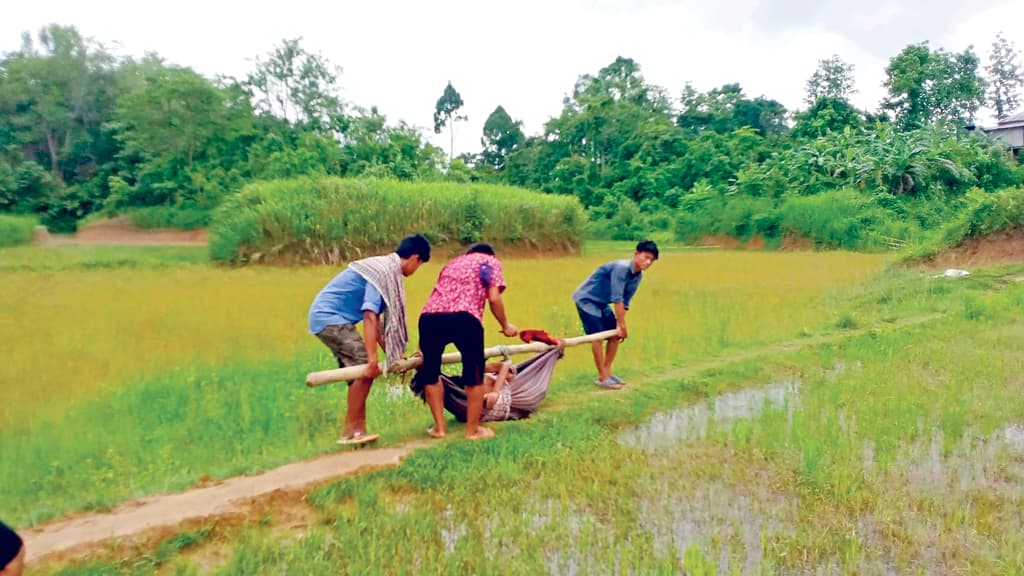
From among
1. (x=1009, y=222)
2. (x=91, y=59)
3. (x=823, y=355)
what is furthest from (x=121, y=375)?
(x=91, y=59)

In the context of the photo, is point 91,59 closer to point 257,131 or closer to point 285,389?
point 257,131

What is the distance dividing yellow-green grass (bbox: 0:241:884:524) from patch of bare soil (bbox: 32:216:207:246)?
10481 mm

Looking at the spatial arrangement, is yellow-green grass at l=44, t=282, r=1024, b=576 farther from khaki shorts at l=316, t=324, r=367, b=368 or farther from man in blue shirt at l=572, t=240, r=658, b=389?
khaki shorts at l=316, t=324, r=367, b=368

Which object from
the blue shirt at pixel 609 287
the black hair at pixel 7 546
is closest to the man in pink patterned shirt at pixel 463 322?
the blue shirt at pixel 609 287

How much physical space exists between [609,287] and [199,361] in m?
3.60

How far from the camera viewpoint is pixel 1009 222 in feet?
46.8

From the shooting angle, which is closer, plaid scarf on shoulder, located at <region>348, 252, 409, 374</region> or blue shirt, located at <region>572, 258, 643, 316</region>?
plaid scarf on shoulder, located at <region>348, 252, 409, 374</region>

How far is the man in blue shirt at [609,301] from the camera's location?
18.4ft

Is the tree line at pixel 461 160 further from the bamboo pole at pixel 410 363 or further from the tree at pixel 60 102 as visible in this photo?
the bamboo pole at pixel 410 363

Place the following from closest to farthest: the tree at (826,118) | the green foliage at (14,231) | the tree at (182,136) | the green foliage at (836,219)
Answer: the green foliage at (14,231)
the green foliage at (836,219)
the tree at (182,136)
the tree at (826,118)

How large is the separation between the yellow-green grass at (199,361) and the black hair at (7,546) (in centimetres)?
162

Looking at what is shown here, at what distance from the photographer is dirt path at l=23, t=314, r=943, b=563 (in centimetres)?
296

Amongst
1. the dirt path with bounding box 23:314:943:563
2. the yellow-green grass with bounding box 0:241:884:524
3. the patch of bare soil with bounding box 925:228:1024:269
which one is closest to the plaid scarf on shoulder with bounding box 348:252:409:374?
the dirt path with bounding box 23:314:943:563

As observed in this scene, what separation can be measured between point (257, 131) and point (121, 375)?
21.0 metres
